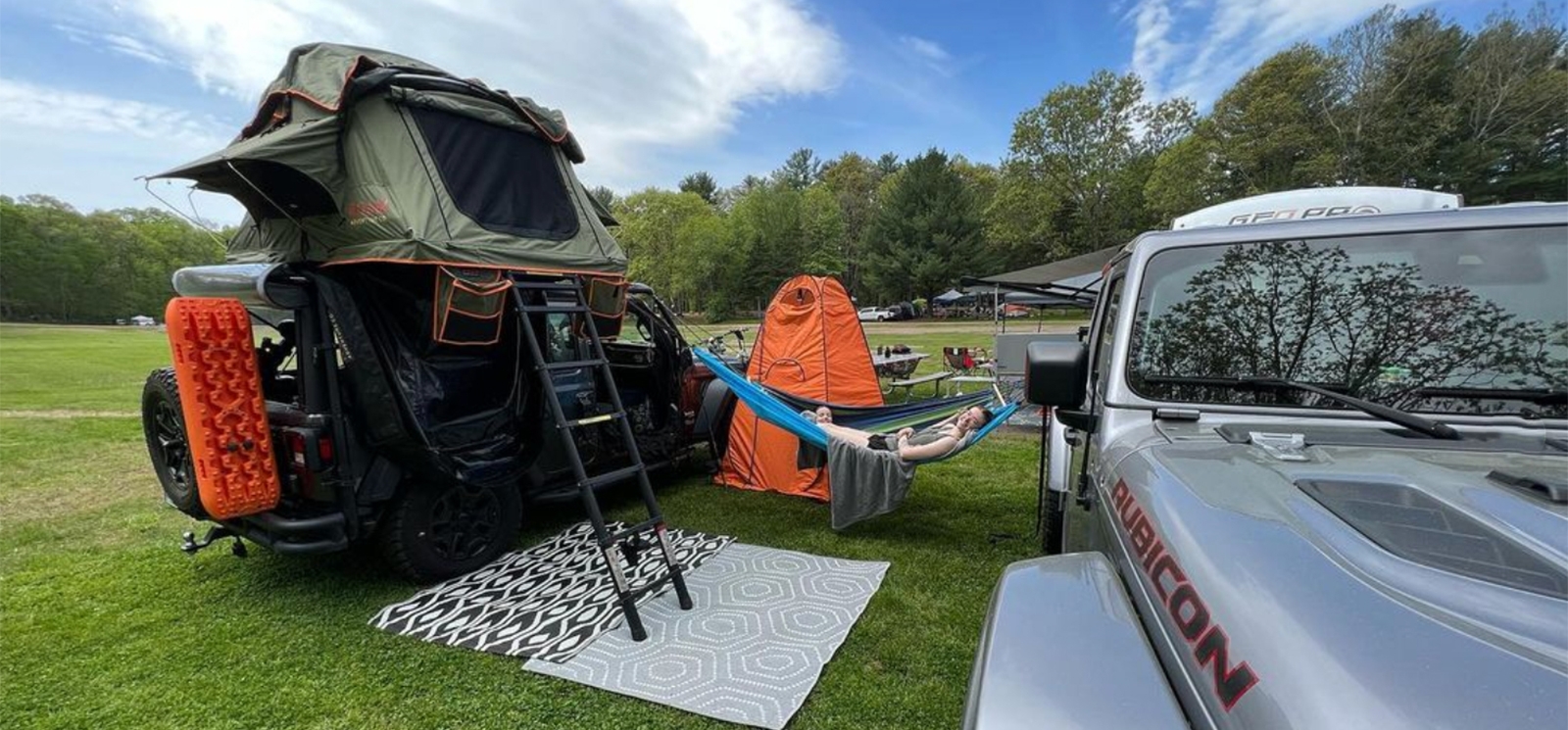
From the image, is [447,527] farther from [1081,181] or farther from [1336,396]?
[1081,181]

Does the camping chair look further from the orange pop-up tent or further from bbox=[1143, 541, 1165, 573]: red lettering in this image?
bbox=[1143, 541, 1165, 573]: red lettering

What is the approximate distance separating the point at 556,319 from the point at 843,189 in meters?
43.1

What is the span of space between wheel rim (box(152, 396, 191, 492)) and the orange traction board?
0.64 m

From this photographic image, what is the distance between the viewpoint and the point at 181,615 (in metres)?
3.00

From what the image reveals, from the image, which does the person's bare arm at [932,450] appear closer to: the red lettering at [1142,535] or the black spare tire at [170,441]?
the red lettering at [1142,535]

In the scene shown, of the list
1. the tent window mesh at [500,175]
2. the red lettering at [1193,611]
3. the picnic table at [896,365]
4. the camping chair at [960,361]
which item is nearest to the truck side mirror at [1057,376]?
the red lettering at [1193,611]

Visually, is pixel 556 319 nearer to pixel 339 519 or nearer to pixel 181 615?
pixel 339 519

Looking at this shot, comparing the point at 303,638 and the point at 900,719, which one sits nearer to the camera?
the point at 900,719

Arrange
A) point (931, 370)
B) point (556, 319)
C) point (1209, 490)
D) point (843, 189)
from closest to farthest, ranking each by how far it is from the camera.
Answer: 1. point (1209, 490)
2. point (556, 319)
3. point (931, 370)
4. point (843, 189)

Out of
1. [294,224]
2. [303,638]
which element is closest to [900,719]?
[303,638]

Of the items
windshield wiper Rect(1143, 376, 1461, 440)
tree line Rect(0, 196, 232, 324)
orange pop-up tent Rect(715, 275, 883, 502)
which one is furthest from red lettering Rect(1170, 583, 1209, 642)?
tree line Rect(0, 196, 232, 324)

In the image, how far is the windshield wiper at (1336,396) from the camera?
52.5 inches

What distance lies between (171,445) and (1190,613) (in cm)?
436

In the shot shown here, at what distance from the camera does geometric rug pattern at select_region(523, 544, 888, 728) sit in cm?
240
